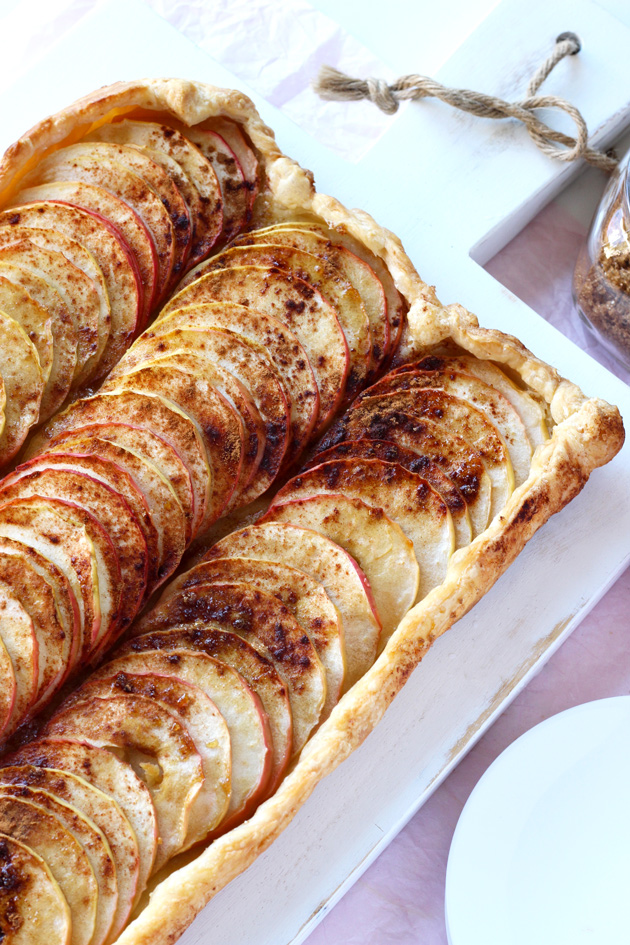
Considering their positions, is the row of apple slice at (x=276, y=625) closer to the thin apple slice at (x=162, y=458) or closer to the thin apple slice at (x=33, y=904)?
the thin apple slice at (x=33, y=904)

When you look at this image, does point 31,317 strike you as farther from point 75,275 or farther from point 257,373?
point 257,373

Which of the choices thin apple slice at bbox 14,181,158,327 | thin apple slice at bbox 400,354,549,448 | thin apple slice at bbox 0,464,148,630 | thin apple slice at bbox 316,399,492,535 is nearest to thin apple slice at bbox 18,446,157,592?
thin apple slice at bbox 0,464,148,630

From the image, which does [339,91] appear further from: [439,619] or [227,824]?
[227,824]

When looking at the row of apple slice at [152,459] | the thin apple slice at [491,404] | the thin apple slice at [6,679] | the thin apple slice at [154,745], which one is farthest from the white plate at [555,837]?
the thin apple slice at [6,679]

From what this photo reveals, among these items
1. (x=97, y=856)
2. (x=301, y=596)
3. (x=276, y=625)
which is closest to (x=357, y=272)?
(x=301, y=596)

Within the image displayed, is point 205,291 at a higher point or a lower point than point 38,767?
higher

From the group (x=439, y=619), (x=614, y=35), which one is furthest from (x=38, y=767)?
(x=614, y=35)
